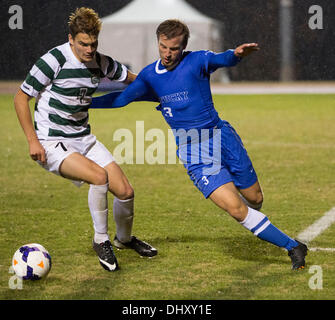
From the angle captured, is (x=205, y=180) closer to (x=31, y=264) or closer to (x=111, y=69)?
(x=111, y=69)

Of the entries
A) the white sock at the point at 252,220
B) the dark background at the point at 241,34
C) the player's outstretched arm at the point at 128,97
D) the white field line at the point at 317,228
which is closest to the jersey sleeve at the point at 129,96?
the player's outstretched arm at the point at 128,97

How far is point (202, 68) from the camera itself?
5316 mm

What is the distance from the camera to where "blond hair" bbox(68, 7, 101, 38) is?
507 centimetres

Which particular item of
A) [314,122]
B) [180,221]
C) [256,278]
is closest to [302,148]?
[314,122]

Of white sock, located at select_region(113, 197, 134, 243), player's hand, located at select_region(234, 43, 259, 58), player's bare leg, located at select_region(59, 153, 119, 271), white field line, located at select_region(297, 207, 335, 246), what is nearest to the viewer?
player's hand, located at select_region(234, 43, 259, 58)

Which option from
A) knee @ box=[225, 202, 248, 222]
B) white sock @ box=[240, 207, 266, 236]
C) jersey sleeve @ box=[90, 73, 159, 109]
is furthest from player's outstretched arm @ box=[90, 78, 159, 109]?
white sock @ box=[240, 207, 266, 236]

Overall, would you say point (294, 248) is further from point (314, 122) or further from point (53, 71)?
point (314, 122)

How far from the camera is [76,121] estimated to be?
5.49 m

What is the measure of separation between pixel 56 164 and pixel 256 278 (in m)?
1.73

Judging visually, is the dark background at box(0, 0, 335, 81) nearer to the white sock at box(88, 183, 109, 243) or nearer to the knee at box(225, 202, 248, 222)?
the white sock at box(88, 183, 109, 243)

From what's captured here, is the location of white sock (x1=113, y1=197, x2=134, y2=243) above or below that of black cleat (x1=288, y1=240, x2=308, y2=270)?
above

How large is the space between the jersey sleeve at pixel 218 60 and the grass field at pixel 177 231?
152 centimetres

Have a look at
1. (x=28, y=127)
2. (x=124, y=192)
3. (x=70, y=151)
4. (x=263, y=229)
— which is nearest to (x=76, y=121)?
(x=70, y=151)

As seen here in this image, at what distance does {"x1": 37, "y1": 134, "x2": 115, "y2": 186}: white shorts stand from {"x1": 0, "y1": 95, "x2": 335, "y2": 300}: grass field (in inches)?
30.8
